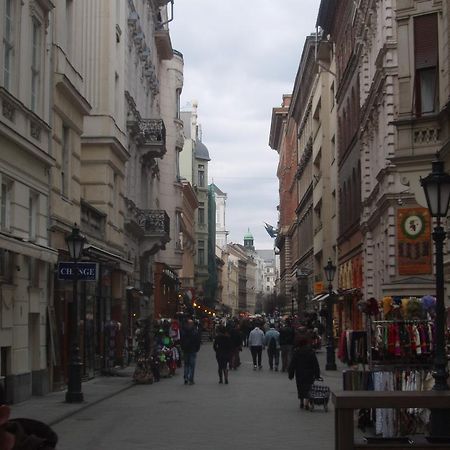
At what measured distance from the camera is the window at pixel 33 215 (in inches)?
874

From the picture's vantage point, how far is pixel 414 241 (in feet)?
95.6

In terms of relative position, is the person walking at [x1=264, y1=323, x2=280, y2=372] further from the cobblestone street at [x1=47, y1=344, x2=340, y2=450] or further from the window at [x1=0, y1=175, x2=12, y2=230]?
the window at [x1=0, y1=175, x2=12, y2=230]

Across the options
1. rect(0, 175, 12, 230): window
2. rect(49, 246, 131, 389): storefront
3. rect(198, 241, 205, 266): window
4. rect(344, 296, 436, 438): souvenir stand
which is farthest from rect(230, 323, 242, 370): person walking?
rect(198, 241, 205, 266): window

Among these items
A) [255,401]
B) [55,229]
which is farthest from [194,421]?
[55,229]

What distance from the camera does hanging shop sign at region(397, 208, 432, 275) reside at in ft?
92.8

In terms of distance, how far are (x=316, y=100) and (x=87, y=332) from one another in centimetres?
4003

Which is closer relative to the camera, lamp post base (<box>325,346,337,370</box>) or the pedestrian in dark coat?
the pedestrian in dark coat

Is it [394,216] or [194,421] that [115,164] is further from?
[194,421]

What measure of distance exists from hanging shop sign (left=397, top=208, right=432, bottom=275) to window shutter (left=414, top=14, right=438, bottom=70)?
180 inches

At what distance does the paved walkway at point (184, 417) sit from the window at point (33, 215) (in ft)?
11.9

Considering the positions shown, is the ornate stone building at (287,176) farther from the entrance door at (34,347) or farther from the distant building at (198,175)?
the entrance door at (34,347)

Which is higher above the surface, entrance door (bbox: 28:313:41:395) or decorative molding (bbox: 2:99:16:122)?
decorative molding (bbox: 2:99:16:122)

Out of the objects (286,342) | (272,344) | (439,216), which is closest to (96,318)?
(286,342)

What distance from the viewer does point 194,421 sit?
1775cm
